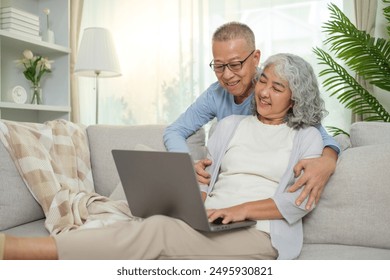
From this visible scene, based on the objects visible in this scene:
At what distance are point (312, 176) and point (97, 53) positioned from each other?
7.96 feet

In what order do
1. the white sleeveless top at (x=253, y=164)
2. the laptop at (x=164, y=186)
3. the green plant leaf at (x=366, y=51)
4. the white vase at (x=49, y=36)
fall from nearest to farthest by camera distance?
the laptop at (x=164, y=186), the white sleeveless top at (x=253, y=164), the green plant leaf at (x=366, y=51), the white vase at (x=49, y=36)

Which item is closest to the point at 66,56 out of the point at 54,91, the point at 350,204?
the point at 54,91

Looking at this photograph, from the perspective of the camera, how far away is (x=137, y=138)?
2170mm

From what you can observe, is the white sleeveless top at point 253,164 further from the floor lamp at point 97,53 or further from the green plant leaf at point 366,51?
the floor lamp at point 97,53

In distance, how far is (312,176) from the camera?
4.75 ft

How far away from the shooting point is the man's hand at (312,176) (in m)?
1.44

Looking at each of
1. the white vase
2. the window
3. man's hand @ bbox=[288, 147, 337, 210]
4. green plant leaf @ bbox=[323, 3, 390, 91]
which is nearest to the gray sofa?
man's hand @ bbox=[288, 147, 337, 210]

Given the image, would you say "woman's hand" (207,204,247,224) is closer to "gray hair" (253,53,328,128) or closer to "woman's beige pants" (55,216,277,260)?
"woman's beige pants" (55,216,277,260)

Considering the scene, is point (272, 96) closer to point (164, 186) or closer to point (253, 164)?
point (253, 164)

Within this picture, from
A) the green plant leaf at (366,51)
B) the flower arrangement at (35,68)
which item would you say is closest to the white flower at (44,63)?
the flower arrangement at (35,68)

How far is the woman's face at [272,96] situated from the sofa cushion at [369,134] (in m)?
0.39

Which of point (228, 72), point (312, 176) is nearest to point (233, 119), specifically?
point (228, 72)
